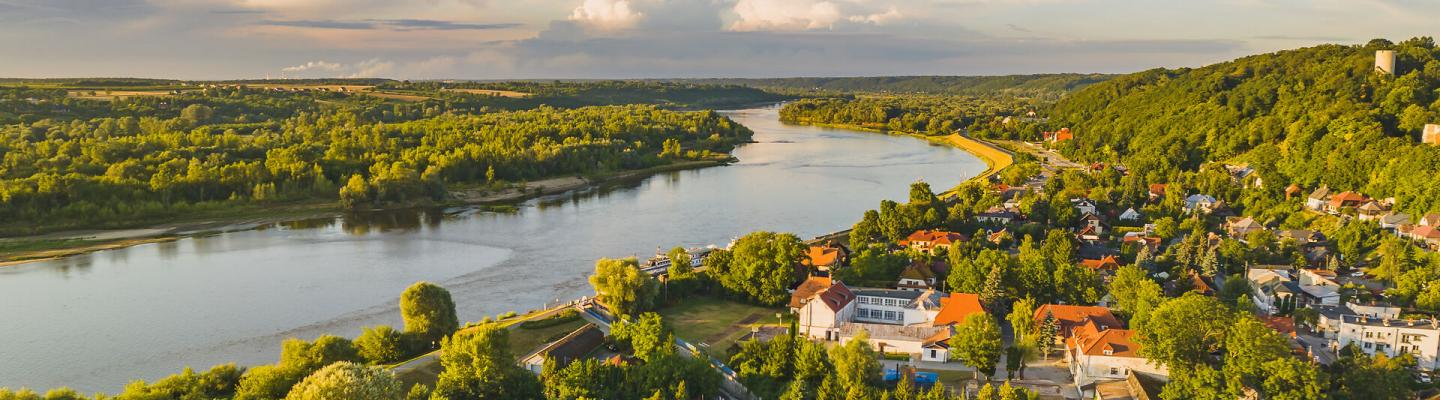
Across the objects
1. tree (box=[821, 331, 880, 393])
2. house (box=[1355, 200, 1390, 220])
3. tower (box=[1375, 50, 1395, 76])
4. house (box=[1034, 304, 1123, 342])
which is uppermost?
tower (box=[1375, 50, 1395, 76])

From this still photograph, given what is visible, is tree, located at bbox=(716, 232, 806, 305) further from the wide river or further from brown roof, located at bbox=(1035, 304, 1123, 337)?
brown roof, located at bbox=(1035, 304, 1123, 337)

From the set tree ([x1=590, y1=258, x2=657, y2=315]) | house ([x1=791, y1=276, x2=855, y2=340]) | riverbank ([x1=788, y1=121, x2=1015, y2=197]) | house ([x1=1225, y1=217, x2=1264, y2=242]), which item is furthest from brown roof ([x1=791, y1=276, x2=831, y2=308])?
riverbank ([x1=788, y1=121, x2=1015, y2=197])

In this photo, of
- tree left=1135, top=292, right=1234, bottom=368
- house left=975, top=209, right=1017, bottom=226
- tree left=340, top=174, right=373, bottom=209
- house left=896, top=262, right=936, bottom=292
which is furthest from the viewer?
tree left=340, top=174, right=373, bottom=209

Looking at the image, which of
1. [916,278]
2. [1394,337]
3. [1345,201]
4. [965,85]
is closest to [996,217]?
[916,278]

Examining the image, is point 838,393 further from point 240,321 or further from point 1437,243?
point 1437,243

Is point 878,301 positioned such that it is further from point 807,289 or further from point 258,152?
point 258,152

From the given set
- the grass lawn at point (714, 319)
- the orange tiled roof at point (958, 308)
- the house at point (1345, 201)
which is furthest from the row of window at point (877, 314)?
the house at point (1345, 201)
